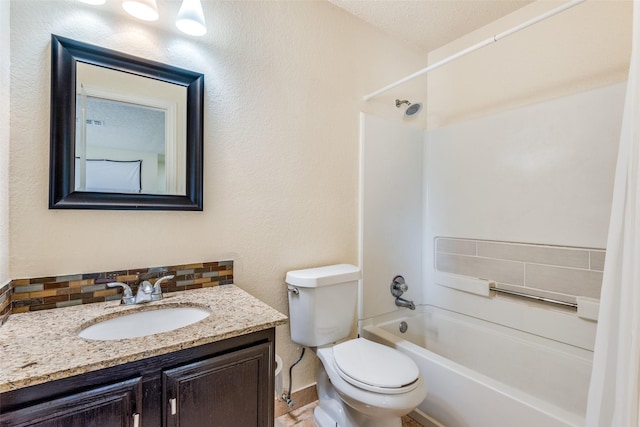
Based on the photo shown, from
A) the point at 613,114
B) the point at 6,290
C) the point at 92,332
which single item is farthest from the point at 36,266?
the point at 613,114

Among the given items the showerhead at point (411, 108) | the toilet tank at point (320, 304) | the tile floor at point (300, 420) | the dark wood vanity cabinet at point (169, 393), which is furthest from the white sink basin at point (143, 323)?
the showerhead at point (411, 108)

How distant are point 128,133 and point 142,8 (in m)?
0.49

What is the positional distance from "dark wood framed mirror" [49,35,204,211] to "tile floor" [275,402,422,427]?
49.2 inches

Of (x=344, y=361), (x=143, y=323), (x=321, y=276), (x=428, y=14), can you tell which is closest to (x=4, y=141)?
(x=143, y=323)

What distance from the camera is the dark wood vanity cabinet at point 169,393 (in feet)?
2.30

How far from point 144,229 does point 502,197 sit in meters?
2.07

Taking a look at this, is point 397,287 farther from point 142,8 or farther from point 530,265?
point 142,8

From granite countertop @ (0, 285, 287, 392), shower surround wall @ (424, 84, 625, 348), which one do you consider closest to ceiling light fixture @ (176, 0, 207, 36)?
granite countertop @ (0, 285, 287, 392)

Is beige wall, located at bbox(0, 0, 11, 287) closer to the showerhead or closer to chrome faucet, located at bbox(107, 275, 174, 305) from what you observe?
chrome faucet, located at bbox(107, 275, 174, 305)

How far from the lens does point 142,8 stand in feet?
3.85

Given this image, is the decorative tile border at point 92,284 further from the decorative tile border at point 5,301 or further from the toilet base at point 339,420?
the toilet base at point 339,420

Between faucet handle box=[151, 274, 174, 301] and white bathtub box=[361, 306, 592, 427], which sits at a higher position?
faucet handle box=[151, 274, 174, 301]

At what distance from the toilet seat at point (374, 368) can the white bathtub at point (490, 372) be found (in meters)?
0.30

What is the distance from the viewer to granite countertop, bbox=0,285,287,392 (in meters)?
0.71
